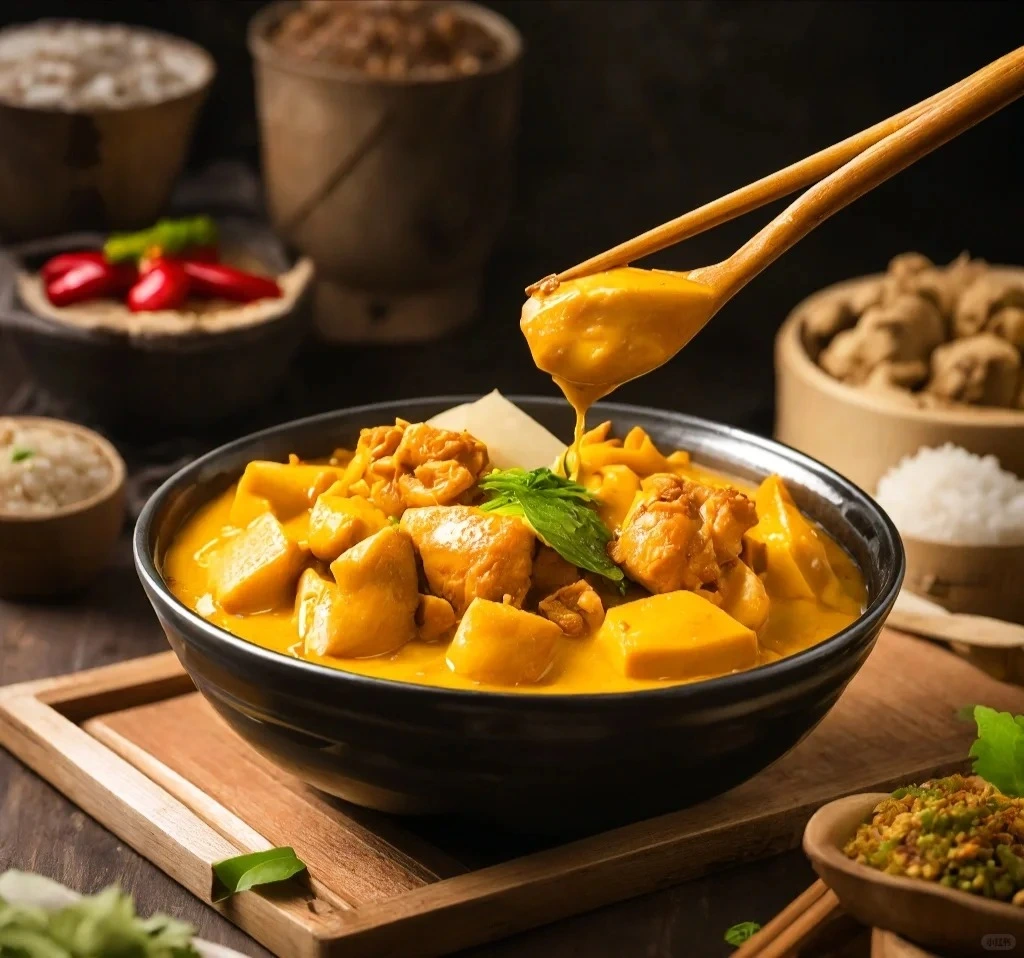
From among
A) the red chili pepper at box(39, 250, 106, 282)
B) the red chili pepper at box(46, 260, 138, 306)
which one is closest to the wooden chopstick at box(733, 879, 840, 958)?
the red chili pepper at box(46, 260, 138, 306)

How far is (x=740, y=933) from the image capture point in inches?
99.9

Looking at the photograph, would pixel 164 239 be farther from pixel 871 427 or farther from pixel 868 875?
pixel 868 875

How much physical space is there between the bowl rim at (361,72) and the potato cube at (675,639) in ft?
8.37

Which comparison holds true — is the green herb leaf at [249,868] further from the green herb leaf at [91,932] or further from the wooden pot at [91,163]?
the wooden pot at [91,163]

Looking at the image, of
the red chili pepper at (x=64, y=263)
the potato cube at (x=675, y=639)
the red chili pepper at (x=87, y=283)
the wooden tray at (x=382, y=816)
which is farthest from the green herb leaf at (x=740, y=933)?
the red chili pepper at (x=64, y=263)

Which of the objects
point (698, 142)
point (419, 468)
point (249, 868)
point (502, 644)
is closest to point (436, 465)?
point (419, 468)

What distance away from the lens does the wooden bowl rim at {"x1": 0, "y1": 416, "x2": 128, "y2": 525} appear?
356cm

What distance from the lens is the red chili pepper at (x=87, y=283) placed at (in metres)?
4.49

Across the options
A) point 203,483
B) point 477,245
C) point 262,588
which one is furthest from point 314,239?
point 262,588

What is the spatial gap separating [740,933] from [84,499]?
185 cm

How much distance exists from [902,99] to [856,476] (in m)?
1.81

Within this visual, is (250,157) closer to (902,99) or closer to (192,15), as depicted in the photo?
(192,15)

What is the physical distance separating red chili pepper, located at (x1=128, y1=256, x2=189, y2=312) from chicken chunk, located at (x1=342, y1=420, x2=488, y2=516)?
1727 millimetres

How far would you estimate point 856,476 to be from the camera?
4.08 m
